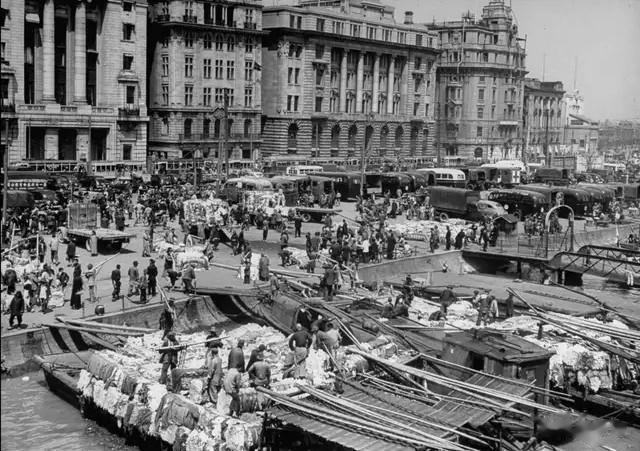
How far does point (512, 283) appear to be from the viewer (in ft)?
146

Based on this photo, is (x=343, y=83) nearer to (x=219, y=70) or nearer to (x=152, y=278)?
(x=219, y=70)

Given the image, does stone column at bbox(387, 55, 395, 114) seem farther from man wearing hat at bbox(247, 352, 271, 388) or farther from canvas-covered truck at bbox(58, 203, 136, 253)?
man wearing hat at bbox(247, 352, 271, 388)

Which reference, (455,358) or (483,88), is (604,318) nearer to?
(455,358)

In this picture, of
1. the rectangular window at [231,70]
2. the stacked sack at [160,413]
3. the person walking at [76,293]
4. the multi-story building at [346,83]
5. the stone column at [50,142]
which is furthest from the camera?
the multi-story building at [346,83]

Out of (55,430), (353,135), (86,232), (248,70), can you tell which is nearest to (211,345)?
(55,430)

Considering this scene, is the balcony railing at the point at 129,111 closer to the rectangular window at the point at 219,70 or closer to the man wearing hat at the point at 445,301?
the rectangular window at the point at 219,70

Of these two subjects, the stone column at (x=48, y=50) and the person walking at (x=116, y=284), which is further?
the stone column at (x=48, y=50)

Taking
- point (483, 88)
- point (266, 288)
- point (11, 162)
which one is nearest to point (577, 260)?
point (266, 288)

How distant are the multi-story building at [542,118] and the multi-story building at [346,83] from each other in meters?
30.7

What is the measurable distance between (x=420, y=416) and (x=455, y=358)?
478 cm

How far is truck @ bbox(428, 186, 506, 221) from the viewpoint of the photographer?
61500mm

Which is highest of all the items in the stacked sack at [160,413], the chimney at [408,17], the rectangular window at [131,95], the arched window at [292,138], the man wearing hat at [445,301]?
the chimney at [408,17]

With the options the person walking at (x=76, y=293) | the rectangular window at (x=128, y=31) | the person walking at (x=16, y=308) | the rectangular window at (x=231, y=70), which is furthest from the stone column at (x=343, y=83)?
the person walking at (x=16, y=308)

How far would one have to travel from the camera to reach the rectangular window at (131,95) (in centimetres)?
8331
